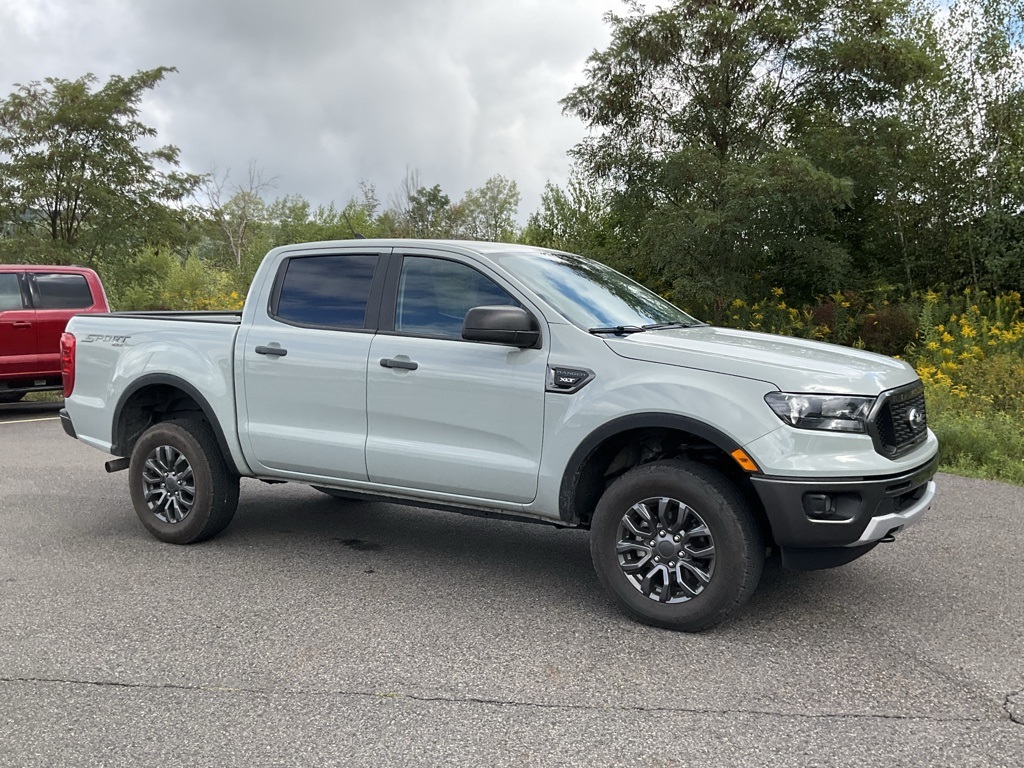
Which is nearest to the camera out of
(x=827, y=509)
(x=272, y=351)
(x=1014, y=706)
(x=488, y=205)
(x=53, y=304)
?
(x=1014, y=706)

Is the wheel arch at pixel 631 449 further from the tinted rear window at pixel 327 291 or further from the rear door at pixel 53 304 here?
the rear door at pixel 53 304

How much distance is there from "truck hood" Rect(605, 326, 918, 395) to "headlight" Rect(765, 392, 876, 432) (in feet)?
0.11

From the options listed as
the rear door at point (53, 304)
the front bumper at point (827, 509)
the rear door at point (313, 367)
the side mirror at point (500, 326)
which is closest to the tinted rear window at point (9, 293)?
the rear door at point (53, 304)

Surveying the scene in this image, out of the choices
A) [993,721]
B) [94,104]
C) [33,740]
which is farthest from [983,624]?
[94,104]

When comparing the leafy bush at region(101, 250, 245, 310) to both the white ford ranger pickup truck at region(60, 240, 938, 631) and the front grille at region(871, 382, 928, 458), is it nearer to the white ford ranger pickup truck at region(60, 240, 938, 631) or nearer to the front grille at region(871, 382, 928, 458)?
the white ford ranger pickup truck at region(60, 240, 938, 631)

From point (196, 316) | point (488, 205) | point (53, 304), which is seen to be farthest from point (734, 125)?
point (488, 205)

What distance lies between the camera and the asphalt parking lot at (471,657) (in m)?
3.24

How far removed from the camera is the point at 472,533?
6.25 meters

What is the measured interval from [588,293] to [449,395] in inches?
40.1

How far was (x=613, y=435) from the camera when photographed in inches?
175

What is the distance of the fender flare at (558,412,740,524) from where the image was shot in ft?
13.7

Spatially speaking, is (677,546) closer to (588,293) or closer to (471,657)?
(471,657)

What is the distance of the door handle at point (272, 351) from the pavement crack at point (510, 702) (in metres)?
2.20

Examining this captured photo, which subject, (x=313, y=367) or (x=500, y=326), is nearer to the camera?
(x=500, y=326)
